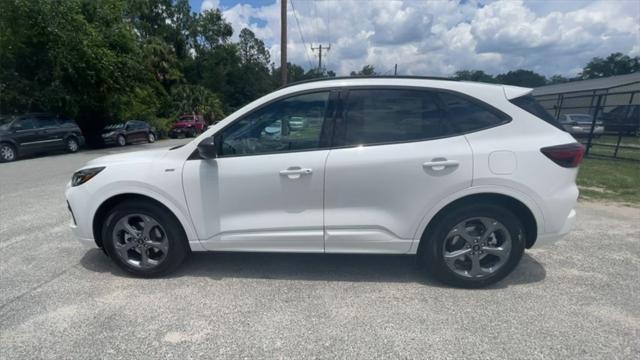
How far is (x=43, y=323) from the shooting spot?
2.57 m

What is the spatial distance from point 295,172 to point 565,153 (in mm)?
2262

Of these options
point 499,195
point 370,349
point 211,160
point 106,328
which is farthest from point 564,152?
point 106,328

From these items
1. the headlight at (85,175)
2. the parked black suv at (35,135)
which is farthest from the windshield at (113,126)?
the headlight at (85,175)

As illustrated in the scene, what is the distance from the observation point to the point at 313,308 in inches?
108

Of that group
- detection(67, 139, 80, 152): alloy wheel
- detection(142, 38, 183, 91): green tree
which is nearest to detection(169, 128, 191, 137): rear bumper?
detection(142, 38, 183, 91): green tree

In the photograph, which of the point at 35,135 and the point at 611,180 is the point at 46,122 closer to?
the point at 35,135

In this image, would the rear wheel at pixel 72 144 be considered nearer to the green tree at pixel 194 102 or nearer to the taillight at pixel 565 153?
the taillight at pixel 565 153

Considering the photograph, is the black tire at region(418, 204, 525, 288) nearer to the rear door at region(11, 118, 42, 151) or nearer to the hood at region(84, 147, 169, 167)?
the hood at region(84, 147, 169, 167)

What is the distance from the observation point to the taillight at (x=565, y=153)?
2.76 meters

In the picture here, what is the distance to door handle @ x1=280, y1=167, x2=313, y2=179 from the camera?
285 centimetres

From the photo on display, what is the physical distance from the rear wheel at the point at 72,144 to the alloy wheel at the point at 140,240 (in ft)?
47.6

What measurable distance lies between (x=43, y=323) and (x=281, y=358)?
193 cm

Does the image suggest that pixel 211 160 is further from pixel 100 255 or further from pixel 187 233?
pixel 100 255

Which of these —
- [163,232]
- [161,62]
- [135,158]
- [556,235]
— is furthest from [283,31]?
[161,62]
